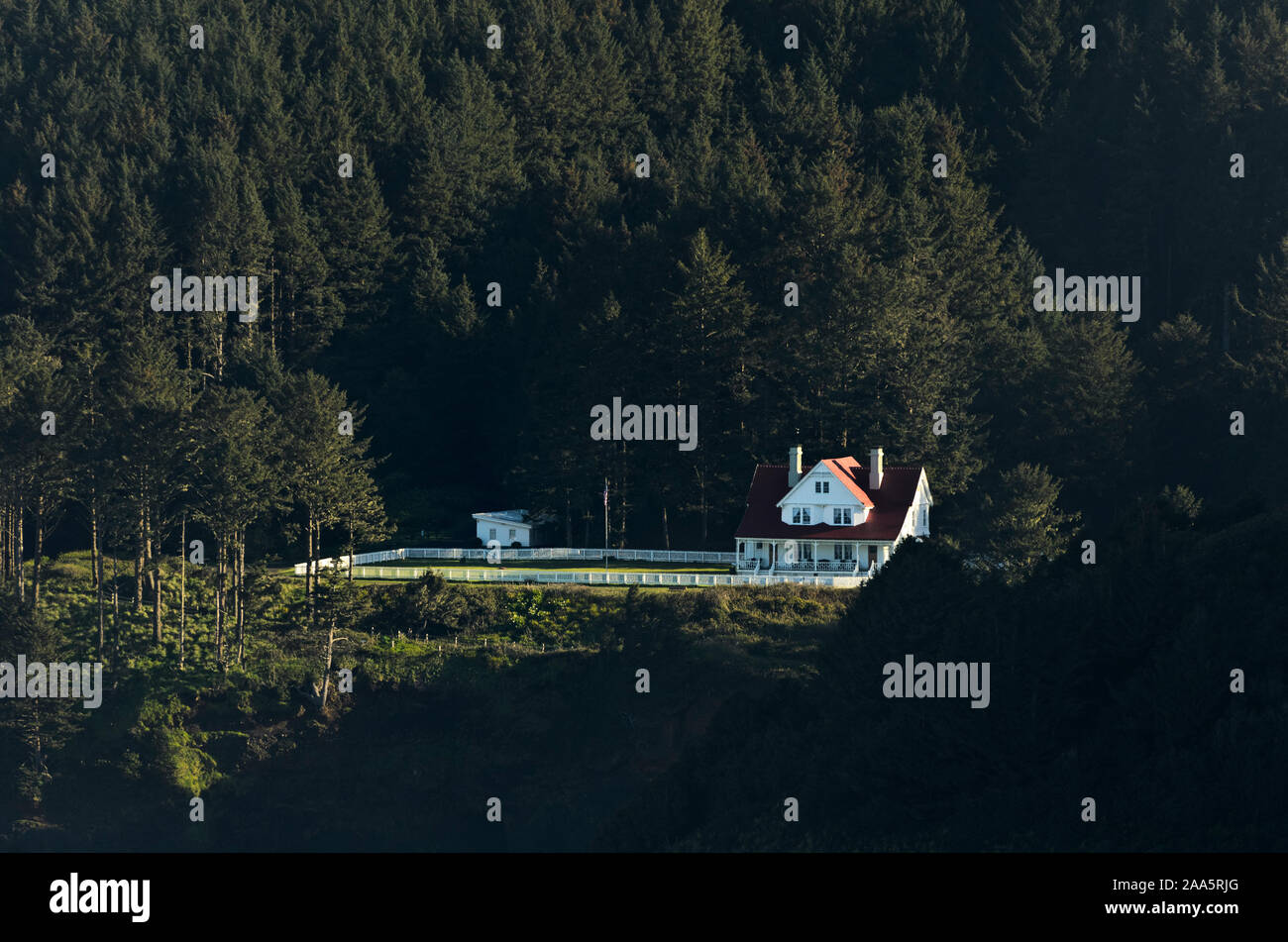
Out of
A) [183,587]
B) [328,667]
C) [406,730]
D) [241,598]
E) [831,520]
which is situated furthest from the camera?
[831,520]

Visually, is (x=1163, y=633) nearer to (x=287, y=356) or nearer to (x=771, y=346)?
(x=771, y=346)

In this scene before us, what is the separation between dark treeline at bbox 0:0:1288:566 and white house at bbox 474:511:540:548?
1838mm

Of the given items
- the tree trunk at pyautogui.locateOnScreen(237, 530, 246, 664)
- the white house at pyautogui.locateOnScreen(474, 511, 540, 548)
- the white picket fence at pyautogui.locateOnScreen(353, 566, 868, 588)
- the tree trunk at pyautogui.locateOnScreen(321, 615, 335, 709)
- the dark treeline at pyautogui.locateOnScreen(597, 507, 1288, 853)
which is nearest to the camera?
the dark treeline at pyautogui.locateOnScreen(597, 507, 1288, 853)

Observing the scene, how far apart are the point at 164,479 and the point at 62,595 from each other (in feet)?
21.2

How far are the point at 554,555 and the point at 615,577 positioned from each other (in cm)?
639

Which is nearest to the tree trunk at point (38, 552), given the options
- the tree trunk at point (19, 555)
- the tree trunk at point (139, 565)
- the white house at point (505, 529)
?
the tree trunk at point (19, 555)

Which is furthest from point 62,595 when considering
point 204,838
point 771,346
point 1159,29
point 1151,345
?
point 1159,29

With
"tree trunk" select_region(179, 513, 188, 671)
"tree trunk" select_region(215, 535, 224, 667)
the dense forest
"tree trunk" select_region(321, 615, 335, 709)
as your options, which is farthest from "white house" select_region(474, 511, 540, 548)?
"tree trunk" select_region(215, 535, 224, 667)

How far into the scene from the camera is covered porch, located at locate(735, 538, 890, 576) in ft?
239

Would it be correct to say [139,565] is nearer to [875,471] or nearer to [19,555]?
[19,555]

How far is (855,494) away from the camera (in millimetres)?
72812

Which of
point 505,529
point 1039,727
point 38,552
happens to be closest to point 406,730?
point 38,552

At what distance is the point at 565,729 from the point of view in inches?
2574

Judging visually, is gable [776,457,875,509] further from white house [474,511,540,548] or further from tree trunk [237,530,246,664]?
tree trunk [237,530,246,664]
